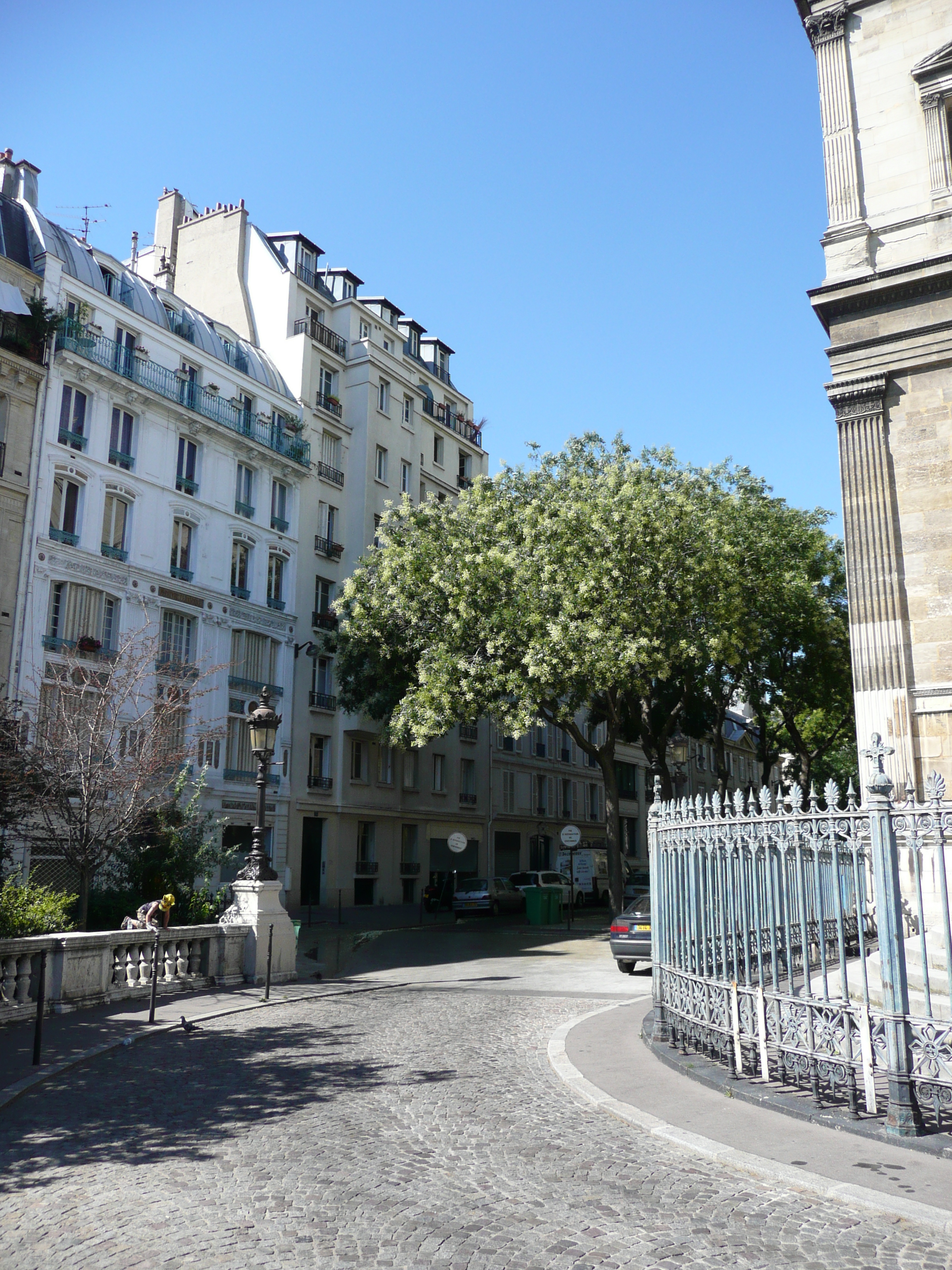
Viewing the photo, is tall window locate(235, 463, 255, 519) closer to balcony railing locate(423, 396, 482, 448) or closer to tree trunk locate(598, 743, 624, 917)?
balcony railing locate(423, 396, 482, 448)

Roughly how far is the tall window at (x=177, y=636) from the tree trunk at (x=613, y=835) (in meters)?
12.7

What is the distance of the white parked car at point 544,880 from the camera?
36.6 meters

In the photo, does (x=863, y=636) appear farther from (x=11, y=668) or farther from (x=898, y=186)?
(x=11, y=668)

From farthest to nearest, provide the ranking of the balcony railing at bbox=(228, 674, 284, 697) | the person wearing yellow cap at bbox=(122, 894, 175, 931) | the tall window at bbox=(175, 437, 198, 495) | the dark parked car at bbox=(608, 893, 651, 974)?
the balcony railing at bbox=(228, 674, 284, 697), the tall window at bbox=(175, 437, 198, 495), the dark parked car at bbox=(608, 893, 651, 974), the person wearing yellow cap at bbox=(122, 894, 175, 931)

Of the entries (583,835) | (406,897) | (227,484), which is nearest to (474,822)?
(406,897)

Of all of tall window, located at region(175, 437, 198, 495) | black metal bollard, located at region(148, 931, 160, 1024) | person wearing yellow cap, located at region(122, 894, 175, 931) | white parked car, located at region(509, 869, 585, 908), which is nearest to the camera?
black metal bollard, located at region(148, 931, 160, 1024)

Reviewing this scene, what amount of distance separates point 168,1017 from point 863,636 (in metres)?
11.0

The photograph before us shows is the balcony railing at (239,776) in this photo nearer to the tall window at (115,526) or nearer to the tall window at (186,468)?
the tall window at (115,526)

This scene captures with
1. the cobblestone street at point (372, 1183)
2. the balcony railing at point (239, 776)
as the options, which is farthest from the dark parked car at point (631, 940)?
the balcony railing at point (239, 776)

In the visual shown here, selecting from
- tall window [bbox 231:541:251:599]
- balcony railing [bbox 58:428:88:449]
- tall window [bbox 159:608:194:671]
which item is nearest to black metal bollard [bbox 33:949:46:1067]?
tall window [bbox 159:608:194:671]

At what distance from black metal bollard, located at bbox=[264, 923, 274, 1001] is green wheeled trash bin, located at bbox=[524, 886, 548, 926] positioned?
14.9 meters

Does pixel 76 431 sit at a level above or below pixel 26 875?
above

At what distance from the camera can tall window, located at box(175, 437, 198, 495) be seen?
31.5 meters

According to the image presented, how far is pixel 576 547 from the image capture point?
79.7 ft
